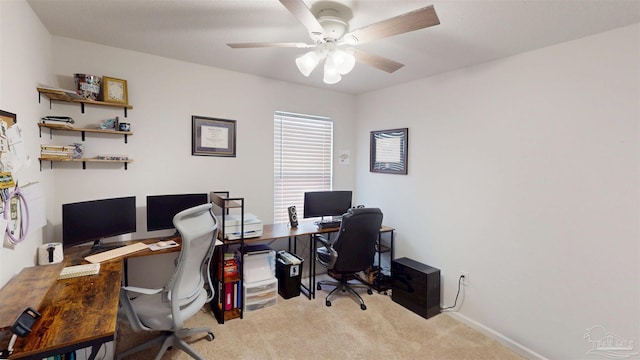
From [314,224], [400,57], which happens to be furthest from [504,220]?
[314,224]

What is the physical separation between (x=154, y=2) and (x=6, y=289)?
1.76 meters

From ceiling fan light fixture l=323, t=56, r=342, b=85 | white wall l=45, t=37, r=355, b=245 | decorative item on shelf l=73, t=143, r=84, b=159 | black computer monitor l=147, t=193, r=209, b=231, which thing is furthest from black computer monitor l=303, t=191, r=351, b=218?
decorative item on shelf l=73, t=143, r=84, b=159

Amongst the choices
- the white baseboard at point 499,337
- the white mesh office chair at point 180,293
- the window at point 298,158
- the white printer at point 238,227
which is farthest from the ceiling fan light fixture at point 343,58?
the white baseboard at point 499,337

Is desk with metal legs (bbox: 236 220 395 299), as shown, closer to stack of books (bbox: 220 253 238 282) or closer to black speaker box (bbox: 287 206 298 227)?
black speaker box (bbox: 287 206 298 227)

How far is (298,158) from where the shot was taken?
12.2 feet

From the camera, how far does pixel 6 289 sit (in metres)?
1.49

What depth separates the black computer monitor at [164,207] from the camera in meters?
2.61

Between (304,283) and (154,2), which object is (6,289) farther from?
(304,283)

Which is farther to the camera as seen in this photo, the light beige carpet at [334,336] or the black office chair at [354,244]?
the black office chair at [354,244]

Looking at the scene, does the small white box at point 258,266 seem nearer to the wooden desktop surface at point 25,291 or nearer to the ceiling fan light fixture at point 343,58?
the wooden desktop surface at point 25,291

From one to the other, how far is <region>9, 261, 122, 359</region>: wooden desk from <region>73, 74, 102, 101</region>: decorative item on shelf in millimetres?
1460

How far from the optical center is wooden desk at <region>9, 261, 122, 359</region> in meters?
1.11

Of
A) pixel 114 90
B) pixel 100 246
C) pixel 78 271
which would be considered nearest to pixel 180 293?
pixel 78 271

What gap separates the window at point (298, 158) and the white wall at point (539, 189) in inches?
47.4
